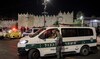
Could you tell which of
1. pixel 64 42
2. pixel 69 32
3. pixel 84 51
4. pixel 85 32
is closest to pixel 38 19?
pixel 85 32

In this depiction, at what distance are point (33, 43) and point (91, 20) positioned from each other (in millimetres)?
42705

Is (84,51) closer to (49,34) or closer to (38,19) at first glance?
(49,34)

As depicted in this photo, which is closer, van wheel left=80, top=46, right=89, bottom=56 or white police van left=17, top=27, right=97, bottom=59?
white police van left=17, top=27, right=97, bottom=59

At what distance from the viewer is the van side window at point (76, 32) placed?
13.2 metres

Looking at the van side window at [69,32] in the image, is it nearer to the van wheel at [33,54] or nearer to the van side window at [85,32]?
the van side window at [85,32]

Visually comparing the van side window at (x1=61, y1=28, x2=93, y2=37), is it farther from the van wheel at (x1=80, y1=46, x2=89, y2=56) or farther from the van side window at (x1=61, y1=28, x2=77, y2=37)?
the van wheel at (x1=80, y1=46, x2=89, y2=56)

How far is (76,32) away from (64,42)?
1.26 metres

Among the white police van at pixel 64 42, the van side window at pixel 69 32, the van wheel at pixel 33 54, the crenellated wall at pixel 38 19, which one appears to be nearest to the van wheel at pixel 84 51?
the white police van at pixel 64 42

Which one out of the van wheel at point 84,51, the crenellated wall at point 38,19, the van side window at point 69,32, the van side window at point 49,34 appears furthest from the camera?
the crenellated wall at point 38,19

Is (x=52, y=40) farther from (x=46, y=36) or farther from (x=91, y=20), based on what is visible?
(x=91, y=20)

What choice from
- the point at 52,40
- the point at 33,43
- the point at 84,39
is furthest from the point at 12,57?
the point at 84,39

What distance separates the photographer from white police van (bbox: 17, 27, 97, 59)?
1205 cm

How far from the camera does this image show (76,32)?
45.1 ft

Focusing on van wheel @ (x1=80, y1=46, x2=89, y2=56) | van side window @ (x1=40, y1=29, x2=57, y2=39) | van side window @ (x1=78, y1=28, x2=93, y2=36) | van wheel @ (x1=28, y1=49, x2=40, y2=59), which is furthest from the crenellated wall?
van wheel @ (x1=28, y1=49, x2=40, y2=59)
